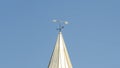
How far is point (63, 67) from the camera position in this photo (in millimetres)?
80375

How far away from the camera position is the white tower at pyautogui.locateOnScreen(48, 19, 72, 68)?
80750mm

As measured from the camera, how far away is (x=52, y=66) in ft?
266

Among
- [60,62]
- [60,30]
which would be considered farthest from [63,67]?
[60,30]

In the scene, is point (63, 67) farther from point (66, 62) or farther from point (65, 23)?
point (65, 23)

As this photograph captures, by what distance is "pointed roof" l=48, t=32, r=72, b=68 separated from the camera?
265 feet

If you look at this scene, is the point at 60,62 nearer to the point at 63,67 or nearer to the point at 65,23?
the point at 63,67

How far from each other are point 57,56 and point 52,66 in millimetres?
1652

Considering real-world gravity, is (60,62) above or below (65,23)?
below

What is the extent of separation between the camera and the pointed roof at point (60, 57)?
8074 centimetres

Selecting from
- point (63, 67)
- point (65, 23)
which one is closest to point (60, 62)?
point (63, 67)

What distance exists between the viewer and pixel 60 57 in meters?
81.0

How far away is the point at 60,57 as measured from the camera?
Result: 266 ft

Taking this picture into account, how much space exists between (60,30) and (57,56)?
4.30 m

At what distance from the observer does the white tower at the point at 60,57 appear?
8075cm
